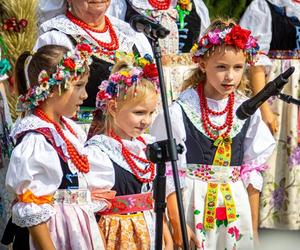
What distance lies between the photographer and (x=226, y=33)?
4.20 meters

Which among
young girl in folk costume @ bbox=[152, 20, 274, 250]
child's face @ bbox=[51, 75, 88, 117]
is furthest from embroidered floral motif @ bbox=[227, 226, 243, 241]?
child's face @ bbox=[51, 75, 88, 117]

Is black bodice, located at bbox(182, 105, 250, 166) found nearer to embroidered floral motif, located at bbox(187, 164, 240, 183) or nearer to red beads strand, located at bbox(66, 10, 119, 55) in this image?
embroidered floral motif, located at bbox(187, 164, 240, 183)

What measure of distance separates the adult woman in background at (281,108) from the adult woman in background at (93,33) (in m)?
1.07

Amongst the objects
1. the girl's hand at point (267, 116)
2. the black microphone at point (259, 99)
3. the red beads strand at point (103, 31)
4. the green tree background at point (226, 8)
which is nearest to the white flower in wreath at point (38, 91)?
the black microphone at point (259, 99)

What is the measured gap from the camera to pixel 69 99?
3.54m

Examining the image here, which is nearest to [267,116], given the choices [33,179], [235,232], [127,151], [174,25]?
[174,25]

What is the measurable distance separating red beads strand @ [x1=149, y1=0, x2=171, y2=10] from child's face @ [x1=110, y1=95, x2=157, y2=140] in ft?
4.74

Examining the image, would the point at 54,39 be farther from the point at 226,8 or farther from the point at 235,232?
the point at 226,8

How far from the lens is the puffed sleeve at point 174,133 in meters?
4.01

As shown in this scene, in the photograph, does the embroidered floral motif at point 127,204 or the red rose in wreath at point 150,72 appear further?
the red rose in wreath at point 150,72

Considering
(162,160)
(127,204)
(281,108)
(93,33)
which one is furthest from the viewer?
(281,108)

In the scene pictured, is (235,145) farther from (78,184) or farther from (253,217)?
(78,184)

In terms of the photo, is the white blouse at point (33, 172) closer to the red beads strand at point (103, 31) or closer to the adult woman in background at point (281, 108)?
the red beads strand at point (103, 31)

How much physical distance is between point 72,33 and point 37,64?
973 millimetres
